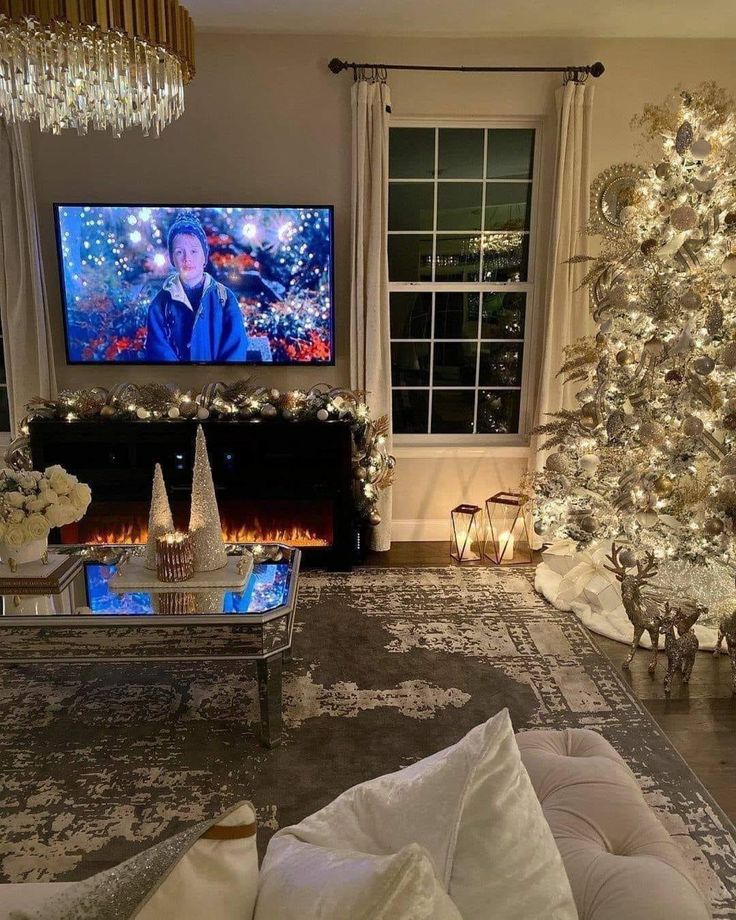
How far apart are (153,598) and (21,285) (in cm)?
270

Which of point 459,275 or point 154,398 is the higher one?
point 459,275

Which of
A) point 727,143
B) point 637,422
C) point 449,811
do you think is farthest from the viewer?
point 637,422

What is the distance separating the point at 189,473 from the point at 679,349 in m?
2.78

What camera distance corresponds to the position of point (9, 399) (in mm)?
4543

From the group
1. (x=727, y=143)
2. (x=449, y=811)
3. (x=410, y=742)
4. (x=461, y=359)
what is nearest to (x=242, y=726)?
(x=410, y=742)

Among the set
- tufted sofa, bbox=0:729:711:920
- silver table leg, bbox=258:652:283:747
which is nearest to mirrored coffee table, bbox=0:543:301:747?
silver table leg, bbox=258:652:283:747

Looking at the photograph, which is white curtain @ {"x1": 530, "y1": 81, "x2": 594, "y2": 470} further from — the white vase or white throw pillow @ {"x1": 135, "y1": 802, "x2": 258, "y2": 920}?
white throw pillow @ {"x1": 135, "y1": 802, "x2": 258, "y2": 920}

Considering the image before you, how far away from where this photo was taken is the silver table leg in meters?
2.52

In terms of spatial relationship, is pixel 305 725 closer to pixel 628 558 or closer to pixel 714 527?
pixel 628 558

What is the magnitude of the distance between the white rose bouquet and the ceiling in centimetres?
268

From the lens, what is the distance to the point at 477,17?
12.8ft

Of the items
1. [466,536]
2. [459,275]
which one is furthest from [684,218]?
[466,536]

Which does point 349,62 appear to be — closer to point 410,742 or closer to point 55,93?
point 55,93

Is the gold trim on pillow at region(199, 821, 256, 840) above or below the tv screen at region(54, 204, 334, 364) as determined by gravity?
below
